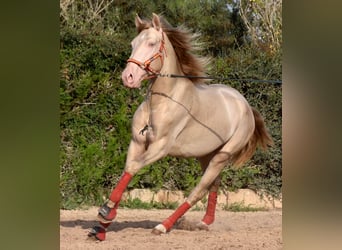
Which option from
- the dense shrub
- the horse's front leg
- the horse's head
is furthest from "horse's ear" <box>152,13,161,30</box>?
the dense shrub

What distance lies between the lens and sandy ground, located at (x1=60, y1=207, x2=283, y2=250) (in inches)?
197

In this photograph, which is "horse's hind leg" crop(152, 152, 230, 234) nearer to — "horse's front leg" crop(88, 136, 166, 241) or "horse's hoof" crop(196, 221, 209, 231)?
"horse's hoof" crop(196, 221, 209, 231)

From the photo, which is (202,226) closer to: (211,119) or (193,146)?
(193,146)

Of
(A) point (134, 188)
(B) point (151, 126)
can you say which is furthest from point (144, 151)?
(A) point (134, 188)

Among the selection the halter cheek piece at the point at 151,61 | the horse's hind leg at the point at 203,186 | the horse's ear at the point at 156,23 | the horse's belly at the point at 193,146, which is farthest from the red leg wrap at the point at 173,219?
the horse's ear at the point at 156,23

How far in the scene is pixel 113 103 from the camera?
271 inches

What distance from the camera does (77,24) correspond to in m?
7.05

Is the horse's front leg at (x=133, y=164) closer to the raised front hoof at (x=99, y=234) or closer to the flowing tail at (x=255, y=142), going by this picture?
the raised front hoof at (x=99, y=234)

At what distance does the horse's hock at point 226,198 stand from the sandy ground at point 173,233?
0.41 m

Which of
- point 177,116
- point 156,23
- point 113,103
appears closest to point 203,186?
point 177,116

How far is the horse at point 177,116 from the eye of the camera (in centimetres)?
480

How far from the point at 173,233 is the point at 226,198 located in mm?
1782

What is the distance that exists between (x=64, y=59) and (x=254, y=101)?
230 centimetres
